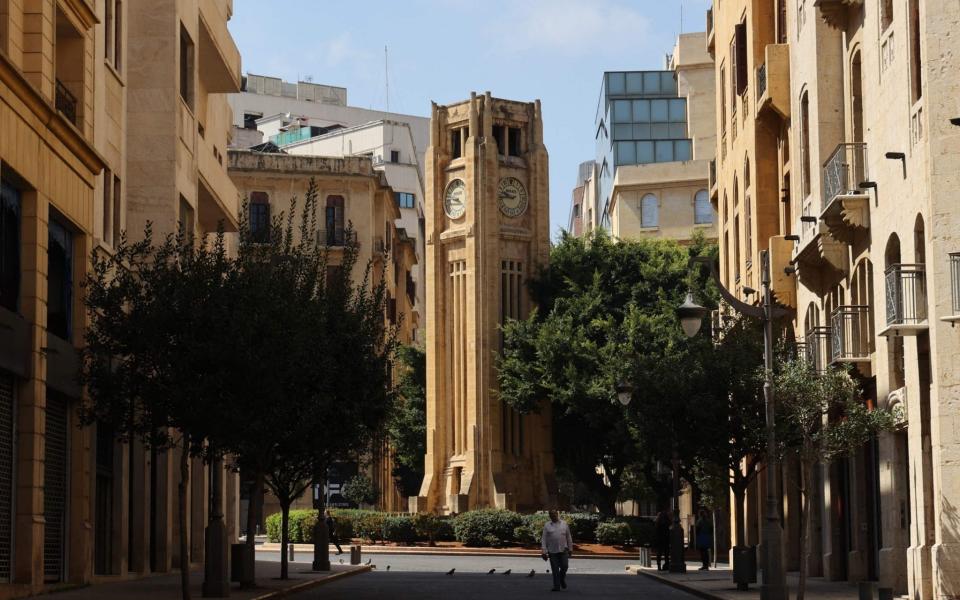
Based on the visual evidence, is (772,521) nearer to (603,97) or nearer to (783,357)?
(783,357)

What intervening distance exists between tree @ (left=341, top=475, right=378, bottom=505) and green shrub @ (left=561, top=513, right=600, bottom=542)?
71.9 ft

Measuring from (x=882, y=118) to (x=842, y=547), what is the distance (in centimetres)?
1005

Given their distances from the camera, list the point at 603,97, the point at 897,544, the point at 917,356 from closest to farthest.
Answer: the point at 917,356 → the point at 897,544 → the point at 603,97

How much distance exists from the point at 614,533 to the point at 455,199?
79.7 feet

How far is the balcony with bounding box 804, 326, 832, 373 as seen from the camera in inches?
1394

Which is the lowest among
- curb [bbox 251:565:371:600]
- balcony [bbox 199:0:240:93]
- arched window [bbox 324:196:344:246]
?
curb [bbox 251:565:371:600]

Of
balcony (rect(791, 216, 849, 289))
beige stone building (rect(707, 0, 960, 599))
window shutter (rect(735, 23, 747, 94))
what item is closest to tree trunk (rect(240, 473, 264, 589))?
beige stone building (rect(707, 0, 960, 599))

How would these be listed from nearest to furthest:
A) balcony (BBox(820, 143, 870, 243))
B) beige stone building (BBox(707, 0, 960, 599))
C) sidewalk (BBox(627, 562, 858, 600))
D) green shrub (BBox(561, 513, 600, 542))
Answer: beige stone building (BBox(707, 0, 960, 599)), sidewalk (BBox(627, 562, 858, 600)), balcony (BBox(820, 143, 870, 243)), green shrub (BBox(561, 513, 600, 542))

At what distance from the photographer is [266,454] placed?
2972cm

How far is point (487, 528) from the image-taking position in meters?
59.7

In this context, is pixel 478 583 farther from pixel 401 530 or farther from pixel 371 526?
pixel 371 526

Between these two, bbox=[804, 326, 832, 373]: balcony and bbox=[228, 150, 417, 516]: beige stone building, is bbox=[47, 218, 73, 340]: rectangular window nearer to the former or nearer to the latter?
bbox=[804, 326, 832, 373]: balcony

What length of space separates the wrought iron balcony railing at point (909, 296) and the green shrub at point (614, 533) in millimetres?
32744

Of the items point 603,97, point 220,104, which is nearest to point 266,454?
point 220,104
